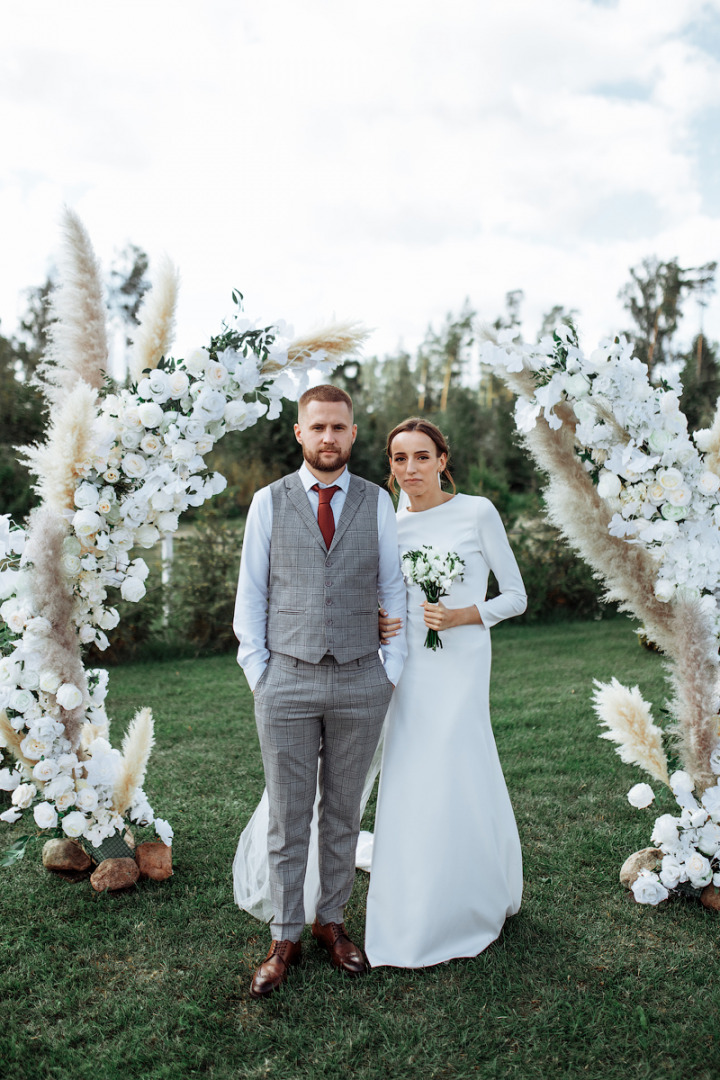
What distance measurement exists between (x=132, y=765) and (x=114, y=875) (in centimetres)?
54

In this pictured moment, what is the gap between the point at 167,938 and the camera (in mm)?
3475

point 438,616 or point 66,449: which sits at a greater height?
point 66,449

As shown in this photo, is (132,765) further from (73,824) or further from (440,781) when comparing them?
(440,781)

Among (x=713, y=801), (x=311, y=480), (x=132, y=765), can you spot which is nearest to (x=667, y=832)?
(x=713, y=801)

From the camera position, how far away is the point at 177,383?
352 cm

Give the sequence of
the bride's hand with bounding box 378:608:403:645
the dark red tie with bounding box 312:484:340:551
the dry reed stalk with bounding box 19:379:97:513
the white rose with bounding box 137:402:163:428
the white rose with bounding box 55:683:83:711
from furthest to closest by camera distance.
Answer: the white rose with bounding box 55:683:83:711
the white rose with bounding box 137:402:163:428
the dry reed stalk with bounding box 19:379:97:513
the bride's hand with bounding box 378:608:403:645
the dark red tie with bounding box 312:484:340:551

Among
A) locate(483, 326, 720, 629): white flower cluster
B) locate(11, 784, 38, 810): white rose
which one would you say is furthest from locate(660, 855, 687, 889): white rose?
locate(11, 784, 38, 810): white rose

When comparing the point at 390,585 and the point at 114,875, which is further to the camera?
the point at 114,875

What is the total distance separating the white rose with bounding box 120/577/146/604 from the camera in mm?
3623

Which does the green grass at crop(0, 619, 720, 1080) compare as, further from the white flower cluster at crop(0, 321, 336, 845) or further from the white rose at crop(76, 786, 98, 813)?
the white flower cluster at crop(0, 321, 336, 845)

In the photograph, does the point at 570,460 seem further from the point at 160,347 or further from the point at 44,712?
the point at 44,712

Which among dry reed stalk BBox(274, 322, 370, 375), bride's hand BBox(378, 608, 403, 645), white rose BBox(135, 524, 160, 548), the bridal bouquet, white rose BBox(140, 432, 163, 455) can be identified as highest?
dry reed stalk BBox(274, 322, 370, 375)

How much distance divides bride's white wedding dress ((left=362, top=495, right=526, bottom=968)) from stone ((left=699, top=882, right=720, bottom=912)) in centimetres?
99

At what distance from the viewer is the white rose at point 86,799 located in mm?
3797
